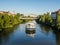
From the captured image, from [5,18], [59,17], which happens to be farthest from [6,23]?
[59,17]

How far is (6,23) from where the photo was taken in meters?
40.4

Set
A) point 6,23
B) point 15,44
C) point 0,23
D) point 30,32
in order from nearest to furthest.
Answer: point 15,44, point 30,32, point 0,23, point 6,23

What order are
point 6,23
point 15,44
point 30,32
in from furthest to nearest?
point 6,23 < point 30,32 < point 15,44

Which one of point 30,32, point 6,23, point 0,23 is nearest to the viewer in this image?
point 30,32

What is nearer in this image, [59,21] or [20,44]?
[20,44]

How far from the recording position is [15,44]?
21797 mm

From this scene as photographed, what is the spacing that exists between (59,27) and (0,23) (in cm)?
1063

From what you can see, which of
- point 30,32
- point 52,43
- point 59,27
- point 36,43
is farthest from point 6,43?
point 59,27

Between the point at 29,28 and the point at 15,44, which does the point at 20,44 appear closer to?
the point at 15,44

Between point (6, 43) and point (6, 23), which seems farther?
point (6, 23)

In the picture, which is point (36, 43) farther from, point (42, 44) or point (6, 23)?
point (6, 23)

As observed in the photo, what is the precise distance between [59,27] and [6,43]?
1368 cm

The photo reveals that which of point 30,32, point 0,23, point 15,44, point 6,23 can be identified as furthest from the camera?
point 6,23

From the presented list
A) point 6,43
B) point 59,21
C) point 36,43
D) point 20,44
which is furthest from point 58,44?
point 59,21
